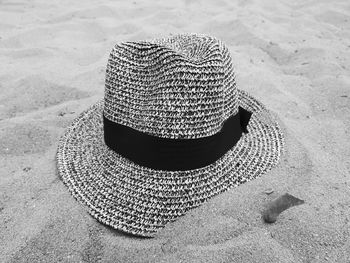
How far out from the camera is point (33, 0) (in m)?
4.57

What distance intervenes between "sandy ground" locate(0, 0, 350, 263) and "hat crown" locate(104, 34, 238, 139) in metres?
0.39

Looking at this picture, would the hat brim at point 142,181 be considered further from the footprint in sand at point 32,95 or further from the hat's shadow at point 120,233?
the footprint in sand at point 32,95

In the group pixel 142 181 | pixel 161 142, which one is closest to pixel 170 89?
pixel 161 142

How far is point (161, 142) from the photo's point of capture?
1581mm

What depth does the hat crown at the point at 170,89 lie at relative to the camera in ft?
5.14

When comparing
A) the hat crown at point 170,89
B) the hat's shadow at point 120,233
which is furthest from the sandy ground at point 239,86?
the hat crown at point 170,89

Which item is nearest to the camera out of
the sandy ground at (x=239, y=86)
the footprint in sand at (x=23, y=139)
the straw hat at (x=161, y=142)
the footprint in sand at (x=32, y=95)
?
the sandy ground at (x=239, y=86)

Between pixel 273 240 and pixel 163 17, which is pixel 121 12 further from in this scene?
pixel 273 240

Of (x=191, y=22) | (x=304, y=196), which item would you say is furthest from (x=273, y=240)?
(x=191, y=22)

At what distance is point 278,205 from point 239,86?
4.44 feet

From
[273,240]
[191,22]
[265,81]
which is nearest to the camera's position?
[273,240]

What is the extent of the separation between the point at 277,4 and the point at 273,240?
157 inches

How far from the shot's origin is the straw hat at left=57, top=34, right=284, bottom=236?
157cm

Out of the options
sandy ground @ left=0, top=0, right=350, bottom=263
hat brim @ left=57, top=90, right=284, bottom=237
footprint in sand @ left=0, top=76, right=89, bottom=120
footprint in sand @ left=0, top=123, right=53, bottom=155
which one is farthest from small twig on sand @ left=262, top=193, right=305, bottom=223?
footprint in sand @ left=0, top=76, right=89, bottom=120
